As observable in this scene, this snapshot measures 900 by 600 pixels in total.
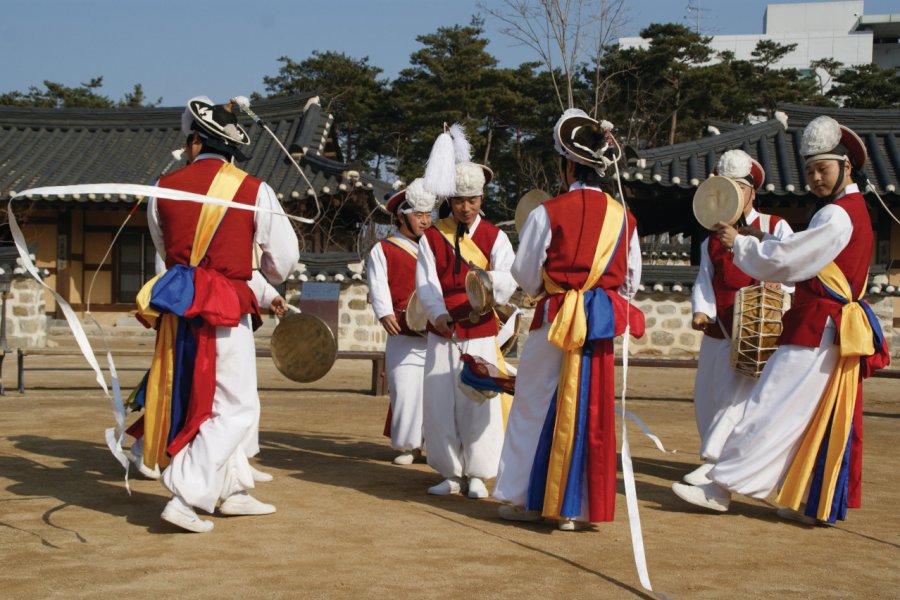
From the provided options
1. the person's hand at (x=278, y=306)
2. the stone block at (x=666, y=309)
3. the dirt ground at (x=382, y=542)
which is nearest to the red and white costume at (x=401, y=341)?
the dirt ground at (x=382, y=542)

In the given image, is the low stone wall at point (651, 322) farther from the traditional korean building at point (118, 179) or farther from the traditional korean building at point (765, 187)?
the traditional korean building at point (118, 179)

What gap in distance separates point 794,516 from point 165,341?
3176mm

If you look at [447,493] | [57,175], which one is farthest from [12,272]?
[447,493]

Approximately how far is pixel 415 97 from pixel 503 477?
2413 centimetres

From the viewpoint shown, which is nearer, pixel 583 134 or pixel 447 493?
pixel 583 134

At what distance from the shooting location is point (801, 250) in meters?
4.88

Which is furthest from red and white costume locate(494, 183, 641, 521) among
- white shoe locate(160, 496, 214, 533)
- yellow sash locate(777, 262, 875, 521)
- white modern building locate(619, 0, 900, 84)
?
white modern building locate(619, 0, 900, 84)

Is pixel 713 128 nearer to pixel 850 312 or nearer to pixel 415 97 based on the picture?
pixel 415 97

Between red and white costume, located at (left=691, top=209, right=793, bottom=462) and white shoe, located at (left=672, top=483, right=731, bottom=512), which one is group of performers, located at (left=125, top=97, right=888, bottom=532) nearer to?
white shoe, located at (left=672, top=483, right=731, bottom=512)

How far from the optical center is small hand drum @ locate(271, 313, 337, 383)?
553cm

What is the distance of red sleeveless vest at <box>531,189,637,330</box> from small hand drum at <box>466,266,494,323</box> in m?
0.47

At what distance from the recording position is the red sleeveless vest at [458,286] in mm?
5770

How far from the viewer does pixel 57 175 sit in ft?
66.5

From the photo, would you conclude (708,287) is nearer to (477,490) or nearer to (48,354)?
(477,490)
